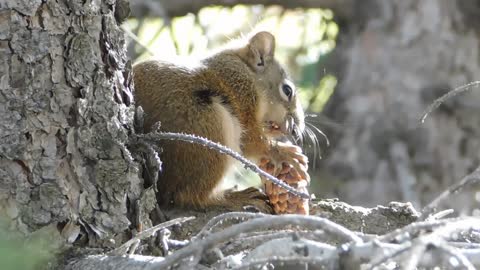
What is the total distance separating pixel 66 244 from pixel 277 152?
3.10 feet

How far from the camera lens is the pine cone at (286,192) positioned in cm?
232

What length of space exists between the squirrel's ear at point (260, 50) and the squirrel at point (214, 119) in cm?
6

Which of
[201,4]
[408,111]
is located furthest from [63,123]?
[408,111]

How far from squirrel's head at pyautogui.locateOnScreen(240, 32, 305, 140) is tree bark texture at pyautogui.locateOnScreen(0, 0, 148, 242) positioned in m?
1.05

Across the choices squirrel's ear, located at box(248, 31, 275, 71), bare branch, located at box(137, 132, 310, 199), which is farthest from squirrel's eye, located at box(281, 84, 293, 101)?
bare branch, located at box(137, 132, 310, 199)

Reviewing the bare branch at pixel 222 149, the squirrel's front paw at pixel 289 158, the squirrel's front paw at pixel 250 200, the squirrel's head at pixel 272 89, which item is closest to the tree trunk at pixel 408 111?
the squirrel's head at pixel 272 89

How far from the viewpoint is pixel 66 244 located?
74.0 inches

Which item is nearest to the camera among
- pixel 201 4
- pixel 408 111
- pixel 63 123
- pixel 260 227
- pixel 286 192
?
pixel 260 227

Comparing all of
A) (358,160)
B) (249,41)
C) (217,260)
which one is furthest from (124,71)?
(358,160)

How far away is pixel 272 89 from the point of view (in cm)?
318

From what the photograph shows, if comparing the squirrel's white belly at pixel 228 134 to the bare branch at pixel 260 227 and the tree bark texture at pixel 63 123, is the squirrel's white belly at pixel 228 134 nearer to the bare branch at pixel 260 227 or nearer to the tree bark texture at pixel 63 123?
the tree bark texture at pixel 63 123

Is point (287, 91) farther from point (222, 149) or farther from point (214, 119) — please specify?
point (222, 149)

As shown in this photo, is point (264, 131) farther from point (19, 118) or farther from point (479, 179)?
point (479, 179)

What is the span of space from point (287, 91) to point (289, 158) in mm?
578
